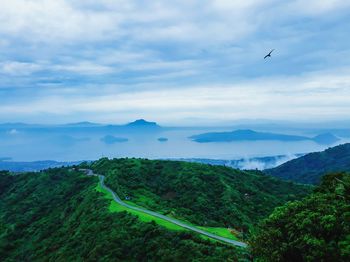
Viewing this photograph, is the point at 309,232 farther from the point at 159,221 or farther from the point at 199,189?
the point at 199,189

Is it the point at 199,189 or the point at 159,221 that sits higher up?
the point at 159,221

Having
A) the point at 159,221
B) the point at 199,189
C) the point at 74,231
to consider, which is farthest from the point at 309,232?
the point at 199,189

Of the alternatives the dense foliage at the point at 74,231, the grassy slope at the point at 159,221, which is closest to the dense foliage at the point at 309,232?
the dense foliage at the point at 74,231

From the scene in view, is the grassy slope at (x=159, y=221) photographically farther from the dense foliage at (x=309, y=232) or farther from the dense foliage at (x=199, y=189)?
the dense foliage at (x=309, y=232)

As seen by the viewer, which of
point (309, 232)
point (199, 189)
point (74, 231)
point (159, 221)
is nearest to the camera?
point (309, 232)

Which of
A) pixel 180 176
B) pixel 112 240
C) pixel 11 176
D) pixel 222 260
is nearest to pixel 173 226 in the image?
pixel 112 240

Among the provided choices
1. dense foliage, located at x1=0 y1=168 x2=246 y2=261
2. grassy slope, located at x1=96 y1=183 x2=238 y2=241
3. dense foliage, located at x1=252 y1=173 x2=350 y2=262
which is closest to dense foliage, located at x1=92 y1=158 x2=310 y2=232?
grassy slope, located at x1=96 y1=183 x2=238 y2=241
